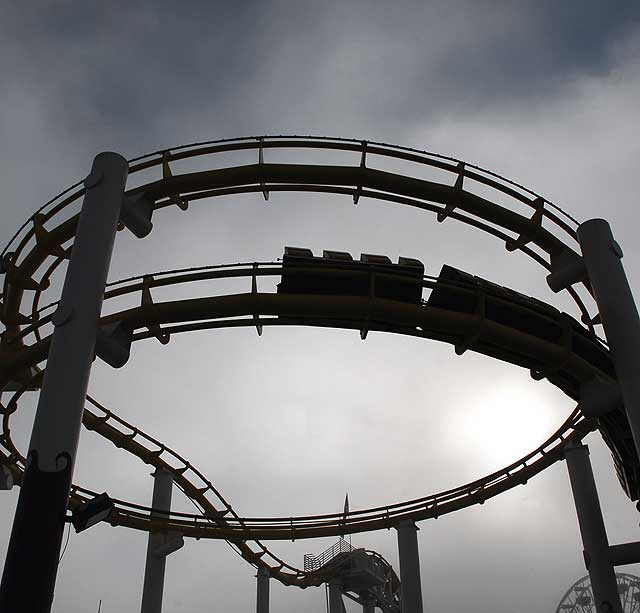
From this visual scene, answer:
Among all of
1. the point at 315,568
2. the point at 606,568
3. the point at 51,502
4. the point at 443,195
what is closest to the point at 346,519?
the point at 606,568

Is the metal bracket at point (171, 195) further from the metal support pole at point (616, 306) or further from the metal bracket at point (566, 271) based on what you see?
the metal support pole at point (616, 306)

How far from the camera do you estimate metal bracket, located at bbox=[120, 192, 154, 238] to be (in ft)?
40.2

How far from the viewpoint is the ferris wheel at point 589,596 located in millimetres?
49000

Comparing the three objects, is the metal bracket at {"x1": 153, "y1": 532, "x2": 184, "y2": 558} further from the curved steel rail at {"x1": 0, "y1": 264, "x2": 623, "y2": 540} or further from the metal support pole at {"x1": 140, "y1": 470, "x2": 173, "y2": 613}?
the curved steel rail at {"x1": 0, "y1": 264, "x2": 623, "y2": 540}

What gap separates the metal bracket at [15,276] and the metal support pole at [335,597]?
22945 millimetres

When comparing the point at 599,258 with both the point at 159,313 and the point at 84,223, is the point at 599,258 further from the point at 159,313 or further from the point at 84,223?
the point at 84,223

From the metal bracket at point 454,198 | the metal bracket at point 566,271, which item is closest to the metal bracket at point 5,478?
the metal bracket at point 454,198

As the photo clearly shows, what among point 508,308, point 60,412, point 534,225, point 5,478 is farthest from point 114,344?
point 534,225

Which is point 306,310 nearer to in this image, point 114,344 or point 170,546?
point 114,344

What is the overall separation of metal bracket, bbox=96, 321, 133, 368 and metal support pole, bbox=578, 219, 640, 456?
9.37 metres

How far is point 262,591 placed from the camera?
2658cm

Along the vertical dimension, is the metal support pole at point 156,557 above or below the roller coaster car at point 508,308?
below

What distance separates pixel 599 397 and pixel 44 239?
12.5 m

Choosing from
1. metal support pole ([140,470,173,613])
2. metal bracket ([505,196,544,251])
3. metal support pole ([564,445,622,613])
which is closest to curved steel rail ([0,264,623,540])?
metal bracket ([505,196,544,251])
